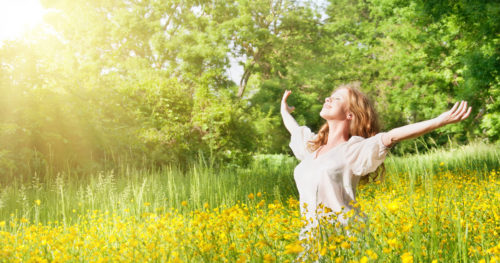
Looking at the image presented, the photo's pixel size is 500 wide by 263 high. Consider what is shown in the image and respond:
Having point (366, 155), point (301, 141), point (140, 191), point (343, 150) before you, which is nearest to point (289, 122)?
point (301, 141)

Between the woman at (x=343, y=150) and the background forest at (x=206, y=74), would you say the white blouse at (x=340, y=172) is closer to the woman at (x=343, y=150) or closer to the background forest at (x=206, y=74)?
the woman at (x=343, y=150)

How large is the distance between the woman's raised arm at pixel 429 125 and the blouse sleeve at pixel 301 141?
A: 32.0 inches

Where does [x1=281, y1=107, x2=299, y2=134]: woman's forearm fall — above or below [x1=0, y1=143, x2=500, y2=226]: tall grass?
above

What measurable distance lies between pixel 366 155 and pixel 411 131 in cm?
32

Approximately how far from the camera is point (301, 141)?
126 inches

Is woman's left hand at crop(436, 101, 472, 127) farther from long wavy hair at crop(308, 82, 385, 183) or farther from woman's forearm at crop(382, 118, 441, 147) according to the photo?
long wavy hair at crop(308, 82, 385, 183)

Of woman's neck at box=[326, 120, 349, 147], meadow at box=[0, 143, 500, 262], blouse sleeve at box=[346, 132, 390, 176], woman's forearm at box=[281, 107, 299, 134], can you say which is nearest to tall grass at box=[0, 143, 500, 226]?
meadow at box=[0, 143, 500, 262]

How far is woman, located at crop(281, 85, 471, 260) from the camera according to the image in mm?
2297

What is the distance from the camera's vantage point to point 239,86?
68.7 ft

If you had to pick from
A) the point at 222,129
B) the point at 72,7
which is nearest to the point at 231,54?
the point at 72,7

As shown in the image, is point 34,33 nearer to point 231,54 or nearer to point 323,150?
point 231,54

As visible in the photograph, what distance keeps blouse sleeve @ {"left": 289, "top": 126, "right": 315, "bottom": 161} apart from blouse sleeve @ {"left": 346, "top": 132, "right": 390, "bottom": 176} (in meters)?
0.59

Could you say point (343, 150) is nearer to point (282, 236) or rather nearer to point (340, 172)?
point (340, 172)

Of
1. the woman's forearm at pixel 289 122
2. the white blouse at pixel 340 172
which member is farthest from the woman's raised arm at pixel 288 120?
the white blouse at pixel 340 172
